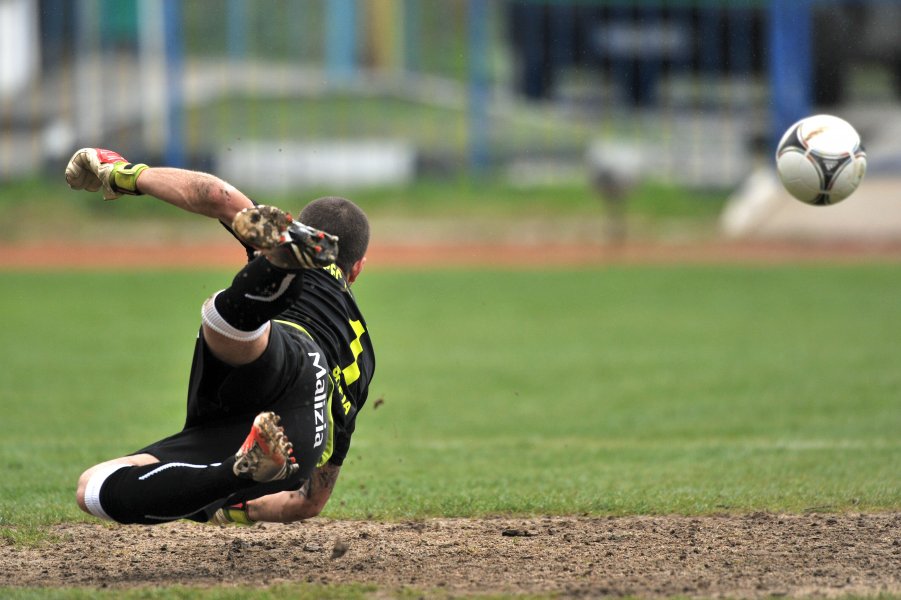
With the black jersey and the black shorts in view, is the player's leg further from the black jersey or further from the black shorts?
the black jersey

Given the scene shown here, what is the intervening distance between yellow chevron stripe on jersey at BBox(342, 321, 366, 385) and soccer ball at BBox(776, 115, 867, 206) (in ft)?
8.54

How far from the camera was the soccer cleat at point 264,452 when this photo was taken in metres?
4.56

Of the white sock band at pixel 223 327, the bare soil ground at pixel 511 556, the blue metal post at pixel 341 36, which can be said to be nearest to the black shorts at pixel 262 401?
the white sock band at pixel 223 327

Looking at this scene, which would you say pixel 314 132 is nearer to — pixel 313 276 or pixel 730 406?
pixel 730 406

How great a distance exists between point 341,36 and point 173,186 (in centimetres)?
2768

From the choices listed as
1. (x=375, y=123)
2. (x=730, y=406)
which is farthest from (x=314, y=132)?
(x=730, y=406)

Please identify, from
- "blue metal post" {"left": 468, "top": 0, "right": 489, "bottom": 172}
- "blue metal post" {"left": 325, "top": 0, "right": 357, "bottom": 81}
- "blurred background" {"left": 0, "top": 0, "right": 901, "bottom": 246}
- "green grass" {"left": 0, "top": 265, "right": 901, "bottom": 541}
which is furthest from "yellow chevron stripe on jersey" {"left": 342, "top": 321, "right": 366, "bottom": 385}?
"blue metal post" {"left": 325, "top": 0, "right": 357, "bottom": 81}

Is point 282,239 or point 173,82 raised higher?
point 173,82

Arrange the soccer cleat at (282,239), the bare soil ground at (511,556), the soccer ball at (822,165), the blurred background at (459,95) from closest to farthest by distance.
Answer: the soccer cleat at (282,239)
the bare soil ground at (511,556)
the soccer ball at (822,165)
the blurred background at (459,95)

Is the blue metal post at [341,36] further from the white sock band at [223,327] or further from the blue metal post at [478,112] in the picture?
the white sock band at [223,327]

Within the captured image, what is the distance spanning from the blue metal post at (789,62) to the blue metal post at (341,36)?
10921mm

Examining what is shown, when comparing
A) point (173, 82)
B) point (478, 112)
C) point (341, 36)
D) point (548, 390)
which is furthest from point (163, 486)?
point (341, 36)

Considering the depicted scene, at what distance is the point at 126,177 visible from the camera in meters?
4.80

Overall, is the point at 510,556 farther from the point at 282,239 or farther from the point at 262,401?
the point at 282,239
